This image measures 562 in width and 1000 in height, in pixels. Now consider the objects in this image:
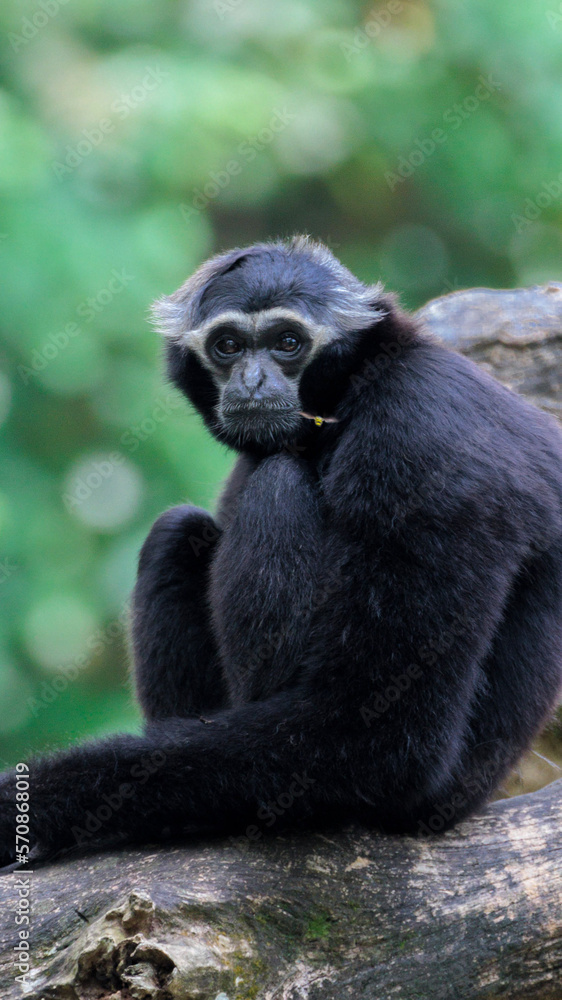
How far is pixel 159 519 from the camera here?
5.02 metres

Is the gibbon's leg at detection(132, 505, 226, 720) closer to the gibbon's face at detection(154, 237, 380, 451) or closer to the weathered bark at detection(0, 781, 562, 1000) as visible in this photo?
the gibbon's face at detection(154, 237, 380, 451)

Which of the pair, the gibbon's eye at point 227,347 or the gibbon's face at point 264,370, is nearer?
the gibbon's face at point 264,370

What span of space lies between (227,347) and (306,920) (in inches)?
105

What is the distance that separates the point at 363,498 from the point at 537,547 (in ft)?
2.77

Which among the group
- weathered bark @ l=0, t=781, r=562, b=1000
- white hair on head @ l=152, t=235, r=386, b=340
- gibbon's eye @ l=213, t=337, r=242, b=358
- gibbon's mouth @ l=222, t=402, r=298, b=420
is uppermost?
white hair on head @ l=152, t=235, r=386, b=340

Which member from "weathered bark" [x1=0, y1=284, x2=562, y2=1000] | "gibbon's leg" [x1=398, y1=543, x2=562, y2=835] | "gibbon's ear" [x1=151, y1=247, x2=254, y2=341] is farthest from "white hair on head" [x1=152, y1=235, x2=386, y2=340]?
"weathered bark" [x1=0, y1=284, x2=562, y2=1000]

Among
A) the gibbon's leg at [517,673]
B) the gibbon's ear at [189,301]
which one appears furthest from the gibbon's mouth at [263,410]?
the gibbon's leg at [517,673]

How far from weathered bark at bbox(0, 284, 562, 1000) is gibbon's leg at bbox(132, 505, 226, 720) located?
3.70 ft

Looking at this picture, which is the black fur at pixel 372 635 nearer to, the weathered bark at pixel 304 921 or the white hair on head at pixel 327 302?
the weathered bark at pixel 304 921

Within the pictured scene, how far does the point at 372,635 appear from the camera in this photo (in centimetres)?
376

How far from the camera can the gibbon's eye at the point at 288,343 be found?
183 inches

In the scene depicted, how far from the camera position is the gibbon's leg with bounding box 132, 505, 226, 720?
15.9 ft

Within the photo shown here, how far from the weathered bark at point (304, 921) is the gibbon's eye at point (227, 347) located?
7.63 feet

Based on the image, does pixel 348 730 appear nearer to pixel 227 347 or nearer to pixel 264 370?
pixel 264 370
